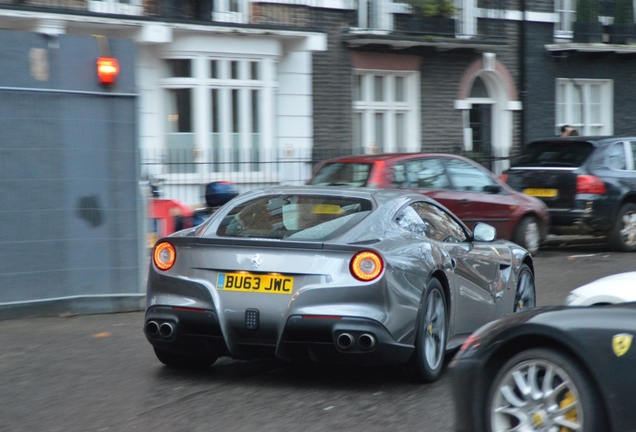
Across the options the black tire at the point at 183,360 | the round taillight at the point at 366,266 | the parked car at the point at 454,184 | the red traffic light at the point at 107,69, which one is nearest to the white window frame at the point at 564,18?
the parked car at the point at 454,184

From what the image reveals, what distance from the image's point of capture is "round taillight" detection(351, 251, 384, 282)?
619 cm

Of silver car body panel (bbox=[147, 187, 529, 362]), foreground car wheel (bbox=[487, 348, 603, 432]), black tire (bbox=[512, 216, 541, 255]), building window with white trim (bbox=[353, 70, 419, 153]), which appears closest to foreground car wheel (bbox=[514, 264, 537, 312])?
silver car body panel (bbox=[147, 187, 529, 362])

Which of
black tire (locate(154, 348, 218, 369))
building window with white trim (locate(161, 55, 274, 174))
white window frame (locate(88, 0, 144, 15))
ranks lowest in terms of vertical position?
black tire (locate(154, 348, 218, 369))

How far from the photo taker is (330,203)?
22.8 feet

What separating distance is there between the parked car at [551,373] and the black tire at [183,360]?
251 centimetres

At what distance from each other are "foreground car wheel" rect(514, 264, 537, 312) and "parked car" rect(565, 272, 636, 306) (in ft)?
7.01

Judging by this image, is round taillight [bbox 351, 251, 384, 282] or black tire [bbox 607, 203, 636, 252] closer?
round taillight [bbox 351, 251, 384, 282]

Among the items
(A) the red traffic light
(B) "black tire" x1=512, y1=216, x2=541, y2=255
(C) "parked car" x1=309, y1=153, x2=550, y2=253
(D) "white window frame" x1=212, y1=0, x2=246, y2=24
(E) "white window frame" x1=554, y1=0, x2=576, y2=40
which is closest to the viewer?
(A) the red traffic light

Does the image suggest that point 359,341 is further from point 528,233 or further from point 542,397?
point 528,233

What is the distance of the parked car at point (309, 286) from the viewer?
242 inches

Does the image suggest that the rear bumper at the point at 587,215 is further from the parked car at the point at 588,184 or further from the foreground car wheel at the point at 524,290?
the foreground car wheel at the point at 524,290

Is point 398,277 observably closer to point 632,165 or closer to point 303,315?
point 303,315

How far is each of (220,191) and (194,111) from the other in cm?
550

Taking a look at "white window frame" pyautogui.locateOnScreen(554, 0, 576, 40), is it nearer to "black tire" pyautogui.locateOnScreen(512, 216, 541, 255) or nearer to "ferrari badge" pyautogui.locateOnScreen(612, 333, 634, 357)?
"black tire" pyautogui.locateOnScreen(512, 216, 541, 255)
